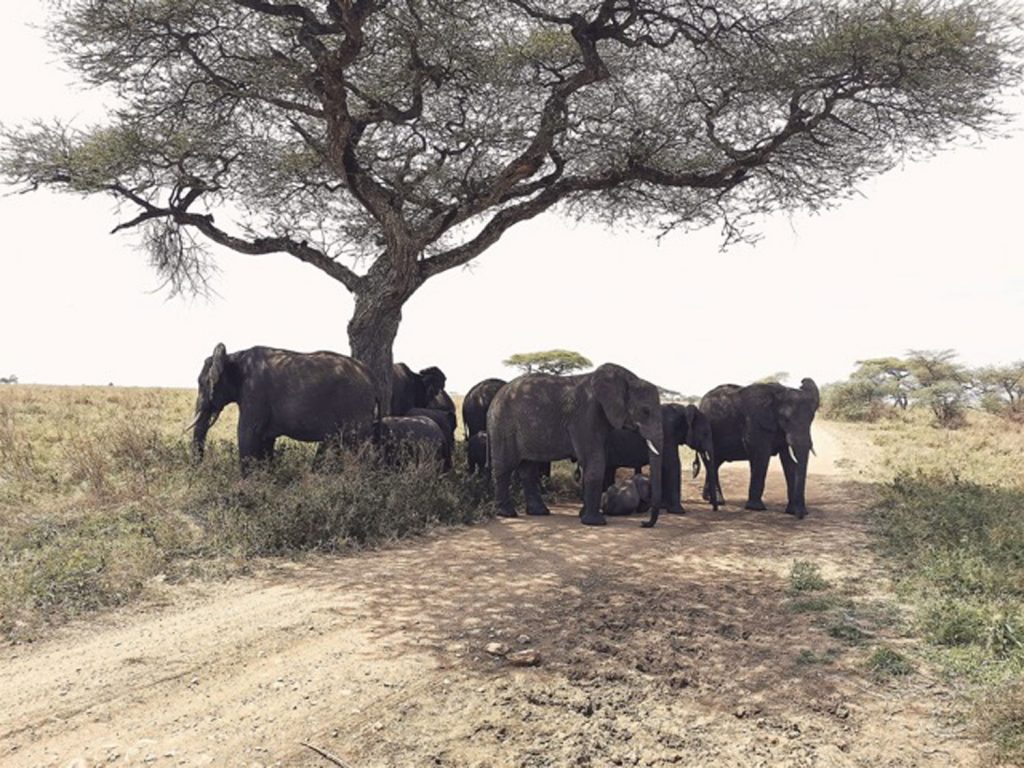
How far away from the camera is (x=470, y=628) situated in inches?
245

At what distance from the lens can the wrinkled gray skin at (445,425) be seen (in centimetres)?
1467

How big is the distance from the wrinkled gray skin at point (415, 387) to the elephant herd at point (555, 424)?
3.28m

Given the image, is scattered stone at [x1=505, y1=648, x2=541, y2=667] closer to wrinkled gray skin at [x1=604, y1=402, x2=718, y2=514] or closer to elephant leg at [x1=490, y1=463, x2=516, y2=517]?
elephant leg at [x1=490, y1=463, x2=516, y2=517]

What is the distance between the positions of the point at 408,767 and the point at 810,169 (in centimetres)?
1730

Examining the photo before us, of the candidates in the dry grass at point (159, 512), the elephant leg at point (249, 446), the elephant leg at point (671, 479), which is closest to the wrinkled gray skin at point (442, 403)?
the dry grass at point (159, 512)

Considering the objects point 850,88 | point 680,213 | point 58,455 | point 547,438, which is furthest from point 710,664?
point 680,213

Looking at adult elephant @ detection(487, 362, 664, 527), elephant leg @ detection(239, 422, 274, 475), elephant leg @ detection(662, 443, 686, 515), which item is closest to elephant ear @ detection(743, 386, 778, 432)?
elephant leg @ detection(662, 443, 686, 515)

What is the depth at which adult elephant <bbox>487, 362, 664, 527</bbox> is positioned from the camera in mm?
11516

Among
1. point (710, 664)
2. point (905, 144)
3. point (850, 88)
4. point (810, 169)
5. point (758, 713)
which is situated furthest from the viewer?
point (810, 169)

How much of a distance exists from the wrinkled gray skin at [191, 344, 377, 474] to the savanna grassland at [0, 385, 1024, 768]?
0.77 m

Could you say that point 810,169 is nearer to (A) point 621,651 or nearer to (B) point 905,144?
(B) point 905,144

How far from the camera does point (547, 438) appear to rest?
1191 cm

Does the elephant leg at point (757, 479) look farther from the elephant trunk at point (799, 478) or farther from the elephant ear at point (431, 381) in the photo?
the elephant ear at point (431, 381)

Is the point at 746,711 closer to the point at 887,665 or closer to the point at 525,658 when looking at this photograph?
the point at 887,665
